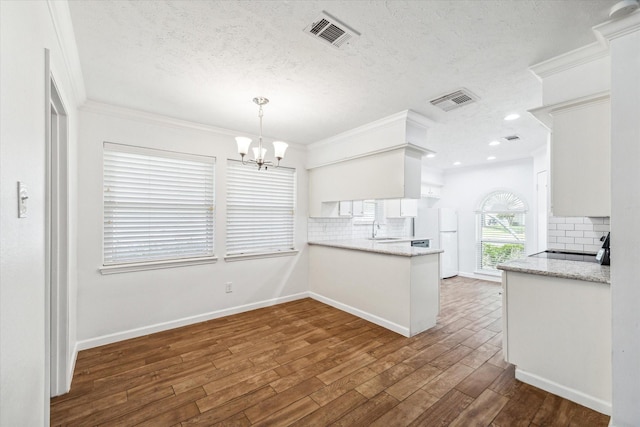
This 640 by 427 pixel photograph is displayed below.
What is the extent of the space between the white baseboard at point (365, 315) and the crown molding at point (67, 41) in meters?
3.86

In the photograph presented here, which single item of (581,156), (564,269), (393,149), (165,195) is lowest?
(564,269)

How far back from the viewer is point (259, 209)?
422 cm

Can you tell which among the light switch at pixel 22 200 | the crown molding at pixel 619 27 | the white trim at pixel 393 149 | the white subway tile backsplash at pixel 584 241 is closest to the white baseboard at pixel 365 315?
the white trim at pixel 393 149

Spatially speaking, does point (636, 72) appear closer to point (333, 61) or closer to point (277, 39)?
point (333, 61)

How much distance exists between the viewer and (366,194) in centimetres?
381

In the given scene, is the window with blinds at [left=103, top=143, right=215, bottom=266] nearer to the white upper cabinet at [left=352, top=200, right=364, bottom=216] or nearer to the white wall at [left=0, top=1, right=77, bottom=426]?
the white wall at [left=0, top=1, right=77, bottom=426]

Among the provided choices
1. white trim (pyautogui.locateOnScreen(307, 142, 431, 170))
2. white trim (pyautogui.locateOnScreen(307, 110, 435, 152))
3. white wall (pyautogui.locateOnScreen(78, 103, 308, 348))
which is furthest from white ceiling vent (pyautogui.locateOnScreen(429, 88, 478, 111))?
white wall (pyautogui.locateOnScreen(78, 103, 308, 348))

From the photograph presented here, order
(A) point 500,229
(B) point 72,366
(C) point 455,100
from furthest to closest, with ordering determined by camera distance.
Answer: (A) point 500,229
(C) point 455,100
(B) point 72,366

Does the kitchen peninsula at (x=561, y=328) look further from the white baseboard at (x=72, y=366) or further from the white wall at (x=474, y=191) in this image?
the white wall at (x=474, y=191)

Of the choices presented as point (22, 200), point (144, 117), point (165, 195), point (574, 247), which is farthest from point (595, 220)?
point (144, 117)

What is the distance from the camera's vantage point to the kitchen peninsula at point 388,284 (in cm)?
325

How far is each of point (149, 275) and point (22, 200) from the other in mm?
2483

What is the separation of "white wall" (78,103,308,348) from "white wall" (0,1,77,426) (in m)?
1.70

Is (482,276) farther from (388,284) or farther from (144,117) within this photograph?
(144,117)
